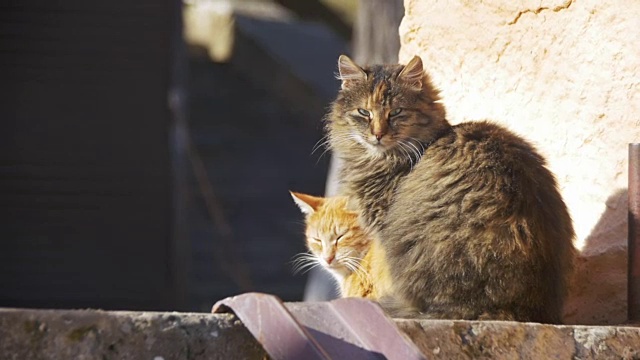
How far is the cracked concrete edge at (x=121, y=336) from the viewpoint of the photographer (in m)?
1.96

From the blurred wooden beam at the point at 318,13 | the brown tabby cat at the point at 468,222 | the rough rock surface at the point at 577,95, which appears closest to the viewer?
the brown tabby cat at the point at 468,222

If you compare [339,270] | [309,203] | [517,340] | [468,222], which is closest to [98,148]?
[309,203]

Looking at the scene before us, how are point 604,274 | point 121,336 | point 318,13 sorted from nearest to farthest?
point 121,336 → point 604,274 → point 318,13

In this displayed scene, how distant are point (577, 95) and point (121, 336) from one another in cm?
161

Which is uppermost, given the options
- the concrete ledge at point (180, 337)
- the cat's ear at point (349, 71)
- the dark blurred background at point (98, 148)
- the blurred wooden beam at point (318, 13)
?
the cat's ear at point (349, 71)

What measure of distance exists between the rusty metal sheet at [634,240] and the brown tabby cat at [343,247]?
2.33 ft

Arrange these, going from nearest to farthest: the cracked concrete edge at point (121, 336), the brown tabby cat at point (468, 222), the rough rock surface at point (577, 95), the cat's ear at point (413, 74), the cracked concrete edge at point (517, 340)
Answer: the cracked concrete edge at point (121, 336)
the cracked concrete edge at point (517, 340)
the brown tabby cat at point (468, 222)
the rough rock surface at point (577, 95)
the cat's ear at point (413, 74)

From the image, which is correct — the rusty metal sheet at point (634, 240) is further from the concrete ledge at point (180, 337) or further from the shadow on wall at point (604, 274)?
the concrete ledge at point (180, 337)

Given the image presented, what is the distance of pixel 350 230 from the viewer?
3.38m

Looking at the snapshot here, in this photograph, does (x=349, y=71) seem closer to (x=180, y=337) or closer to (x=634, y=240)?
(x=634, y=240)

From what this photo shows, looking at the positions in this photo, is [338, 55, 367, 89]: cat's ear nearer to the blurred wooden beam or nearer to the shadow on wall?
the shadow on wall

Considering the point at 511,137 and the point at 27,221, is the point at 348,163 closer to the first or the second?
the point at 511,137

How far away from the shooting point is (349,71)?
3375 millimetres

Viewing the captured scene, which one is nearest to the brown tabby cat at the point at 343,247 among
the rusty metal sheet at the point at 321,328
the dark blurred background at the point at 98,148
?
the rusty metal sheet at the point at 321,328
